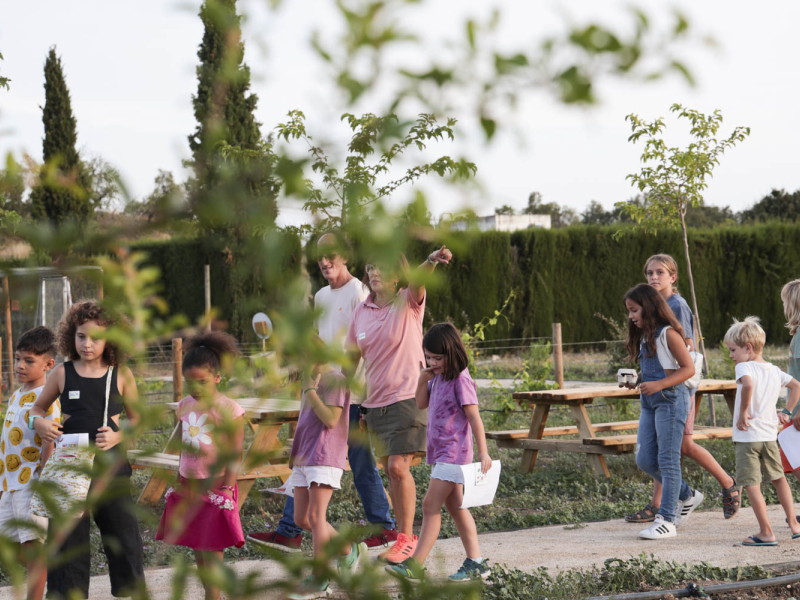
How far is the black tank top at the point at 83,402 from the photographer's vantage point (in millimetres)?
3842

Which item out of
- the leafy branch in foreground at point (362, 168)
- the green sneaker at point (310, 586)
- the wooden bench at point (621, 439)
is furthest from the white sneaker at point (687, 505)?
the leafy branch in foreground at point (362, 168)

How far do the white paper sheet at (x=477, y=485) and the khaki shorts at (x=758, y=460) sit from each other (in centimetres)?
164

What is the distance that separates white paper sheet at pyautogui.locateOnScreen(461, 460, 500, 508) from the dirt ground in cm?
30

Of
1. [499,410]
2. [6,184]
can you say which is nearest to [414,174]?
[6,184]

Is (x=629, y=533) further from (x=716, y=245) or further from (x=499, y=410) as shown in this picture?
(x=716, y=245)

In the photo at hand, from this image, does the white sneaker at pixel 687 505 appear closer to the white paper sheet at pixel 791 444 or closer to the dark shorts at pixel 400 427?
the white paper sheet at pixel 791 444

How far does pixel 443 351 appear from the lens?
445 centimetres

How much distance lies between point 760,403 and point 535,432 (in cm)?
253

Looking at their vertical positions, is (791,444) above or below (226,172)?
below

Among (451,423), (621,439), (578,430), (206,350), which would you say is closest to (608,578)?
(451,423)

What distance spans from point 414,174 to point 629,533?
184 inches

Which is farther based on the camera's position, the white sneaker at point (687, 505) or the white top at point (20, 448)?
the white sneaker at point (687, 505)

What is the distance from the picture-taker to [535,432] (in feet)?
24.5

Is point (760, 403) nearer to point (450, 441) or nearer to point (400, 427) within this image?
point (450, 441)
